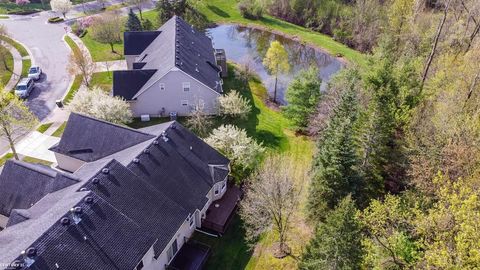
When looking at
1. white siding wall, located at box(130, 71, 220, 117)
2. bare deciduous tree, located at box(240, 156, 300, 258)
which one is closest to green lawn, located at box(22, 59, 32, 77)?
white siding wall, located at box(130, 71, 220, 117)

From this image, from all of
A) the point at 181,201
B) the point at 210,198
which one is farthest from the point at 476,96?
the point at 181,201

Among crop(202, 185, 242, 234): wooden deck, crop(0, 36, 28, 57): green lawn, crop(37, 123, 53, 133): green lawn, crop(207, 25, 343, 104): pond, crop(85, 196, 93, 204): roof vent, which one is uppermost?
crop(85, 196, 93, 204): roof vent

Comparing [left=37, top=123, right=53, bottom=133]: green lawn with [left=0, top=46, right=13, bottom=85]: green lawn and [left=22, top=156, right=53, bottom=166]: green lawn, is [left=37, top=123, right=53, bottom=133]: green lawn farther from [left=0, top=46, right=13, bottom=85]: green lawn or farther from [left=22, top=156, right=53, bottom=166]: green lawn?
[left=0, top=46, right=13, bottom=85]: green lawn

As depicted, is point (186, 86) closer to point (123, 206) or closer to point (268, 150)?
point (268, 150)

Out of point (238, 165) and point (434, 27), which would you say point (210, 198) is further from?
point (434, 27)

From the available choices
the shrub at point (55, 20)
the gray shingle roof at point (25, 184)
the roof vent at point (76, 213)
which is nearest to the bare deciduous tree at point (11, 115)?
the gray shingle roof at point (25, 184)

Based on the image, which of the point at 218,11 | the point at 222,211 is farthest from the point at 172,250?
the point at 218,11

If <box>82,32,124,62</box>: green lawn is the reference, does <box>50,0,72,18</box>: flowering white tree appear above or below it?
above
